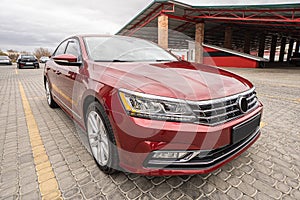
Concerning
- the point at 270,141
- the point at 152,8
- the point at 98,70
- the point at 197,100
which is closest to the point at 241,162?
the point at 270,141

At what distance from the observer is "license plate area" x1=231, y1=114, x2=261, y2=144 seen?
5.21 ft

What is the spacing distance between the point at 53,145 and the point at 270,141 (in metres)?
3.00

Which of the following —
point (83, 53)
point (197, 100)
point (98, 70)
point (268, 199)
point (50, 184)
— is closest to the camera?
point (197, 100)

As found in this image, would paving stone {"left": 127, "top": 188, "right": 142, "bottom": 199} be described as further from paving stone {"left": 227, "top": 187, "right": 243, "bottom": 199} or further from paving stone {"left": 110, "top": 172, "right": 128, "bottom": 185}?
paving stone {"left": 227, "top": 187, "right": 243, "bottom": 199}

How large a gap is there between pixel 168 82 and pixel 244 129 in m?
0.82

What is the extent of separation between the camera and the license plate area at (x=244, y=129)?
5.21 ft

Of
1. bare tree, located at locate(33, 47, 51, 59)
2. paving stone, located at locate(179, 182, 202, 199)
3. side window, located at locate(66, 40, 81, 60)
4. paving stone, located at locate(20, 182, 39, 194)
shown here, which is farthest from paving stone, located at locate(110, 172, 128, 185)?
bare tree, located at locate(33, 47, 51, 59)

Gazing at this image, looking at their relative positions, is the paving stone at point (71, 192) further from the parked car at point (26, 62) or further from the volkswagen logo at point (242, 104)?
the parked car at point (26, 62)

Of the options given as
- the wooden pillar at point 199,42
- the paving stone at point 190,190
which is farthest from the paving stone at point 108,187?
the wooden pillar at point 199,42

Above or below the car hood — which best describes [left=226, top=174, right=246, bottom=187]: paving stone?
below

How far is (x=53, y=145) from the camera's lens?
2590mm

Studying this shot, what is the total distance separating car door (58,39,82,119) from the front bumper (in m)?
1.05

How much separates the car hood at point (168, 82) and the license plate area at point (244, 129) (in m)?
0.30

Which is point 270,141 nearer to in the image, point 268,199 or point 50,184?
point 268,199
